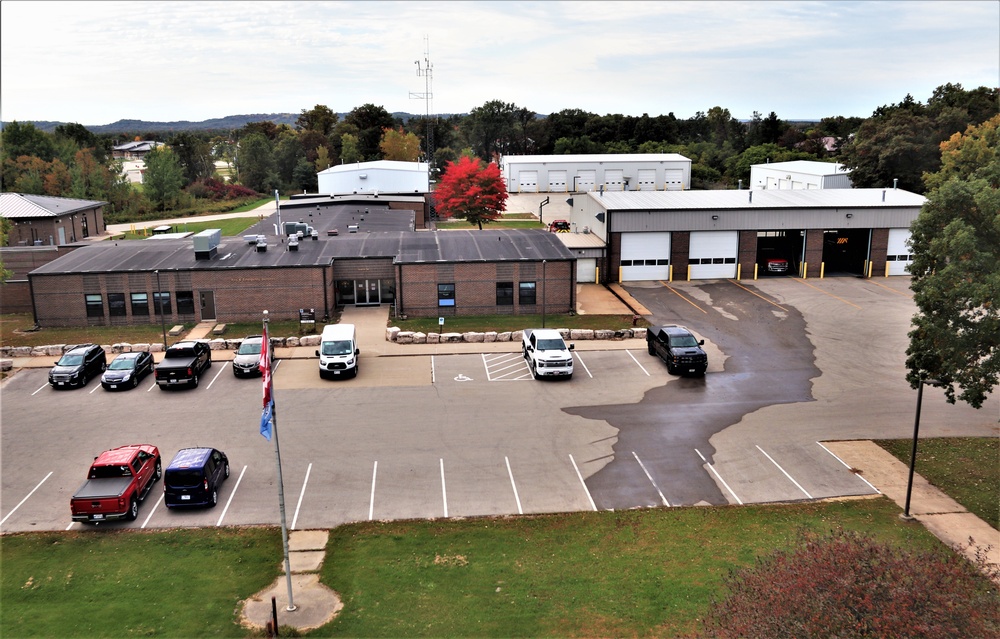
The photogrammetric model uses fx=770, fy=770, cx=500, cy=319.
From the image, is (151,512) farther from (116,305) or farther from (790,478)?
(116,305)

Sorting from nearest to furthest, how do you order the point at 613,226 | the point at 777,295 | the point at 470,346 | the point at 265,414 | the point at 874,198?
the point at 265,414, the point at 470,346, the point at 777,295, the point at 613,226, the point at 874,198

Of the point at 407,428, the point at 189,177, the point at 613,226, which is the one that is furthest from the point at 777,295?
the point at 189,177

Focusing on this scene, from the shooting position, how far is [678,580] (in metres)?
17.8

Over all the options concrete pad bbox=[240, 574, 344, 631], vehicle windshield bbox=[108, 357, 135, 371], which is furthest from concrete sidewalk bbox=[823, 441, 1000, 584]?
vehicle windshield bbox=[108, 357, 135, 371]

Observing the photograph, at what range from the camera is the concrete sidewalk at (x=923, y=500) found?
65.3ft

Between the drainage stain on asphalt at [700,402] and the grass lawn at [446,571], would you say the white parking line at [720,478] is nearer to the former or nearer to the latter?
the drainage stain on asphalt at [700,402]

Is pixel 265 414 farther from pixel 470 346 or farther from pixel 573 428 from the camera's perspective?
pixel 470 346

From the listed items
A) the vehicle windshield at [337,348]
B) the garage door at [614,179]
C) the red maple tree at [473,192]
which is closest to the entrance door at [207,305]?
the vehicle windshield at [337,348]

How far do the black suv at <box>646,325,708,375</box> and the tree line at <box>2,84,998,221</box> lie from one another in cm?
4927

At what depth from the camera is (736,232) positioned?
5325 centimetres

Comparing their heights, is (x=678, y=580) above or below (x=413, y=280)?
below

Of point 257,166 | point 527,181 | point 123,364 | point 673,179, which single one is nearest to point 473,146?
point 257,166

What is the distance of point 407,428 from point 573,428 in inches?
233

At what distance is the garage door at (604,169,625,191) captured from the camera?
107625 mm
